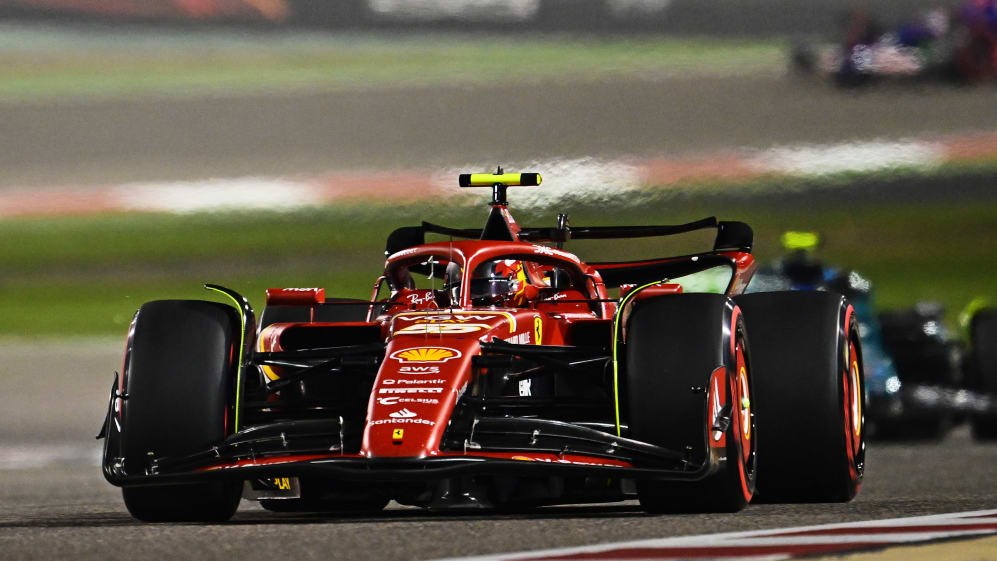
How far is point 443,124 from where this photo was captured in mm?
30234

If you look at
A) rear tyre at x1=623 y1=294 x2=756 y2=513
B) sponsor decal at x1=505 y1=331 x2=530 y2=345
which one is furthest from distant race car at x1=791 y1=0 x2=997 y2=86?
rear tyre at x1=623 y1=294 x2=756 y2=513

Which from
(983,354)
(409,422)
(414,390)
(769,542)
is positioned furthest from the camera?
(983,354)

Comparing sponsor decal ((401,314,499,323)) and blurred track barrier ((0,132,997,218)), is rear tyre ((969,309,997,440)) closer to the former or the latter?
blurred track barrier ((0,132,997,218))

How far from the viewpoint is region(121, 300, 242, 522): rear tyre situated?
358 inches

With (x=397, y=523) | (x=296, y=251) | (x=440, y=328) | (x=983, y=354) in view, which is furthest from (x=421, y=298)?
(x=296, y=251)

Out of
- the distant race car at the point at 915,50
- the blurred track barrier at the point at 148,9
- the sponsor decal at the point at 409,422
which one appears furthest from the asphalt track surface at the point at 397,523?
the blurred track barrier at the point at 148,9

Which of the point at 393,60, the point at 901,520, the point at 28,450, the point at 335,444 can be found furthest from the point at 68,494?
the point at 393,60

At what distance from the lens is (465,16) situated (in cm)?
3200

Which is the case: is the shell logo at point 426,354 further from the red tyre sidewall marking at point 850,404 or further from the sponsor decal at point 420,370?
the red tyre sidewall marking at point 850,404

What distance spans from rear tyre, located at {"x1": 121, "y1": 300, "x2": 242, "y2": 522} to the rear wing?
256cm

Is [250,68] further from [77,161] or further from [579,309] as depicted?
[579,309]

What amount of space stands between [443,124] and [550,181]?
1281 cm

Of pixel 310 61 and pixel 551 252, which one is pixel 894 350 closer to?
pixel 551 252

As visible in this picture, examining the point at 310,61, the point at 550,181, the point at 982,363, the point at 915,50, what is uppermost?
the point at 310,61
